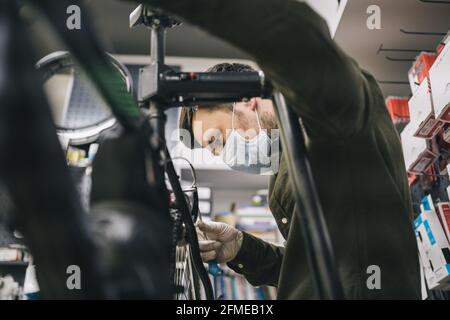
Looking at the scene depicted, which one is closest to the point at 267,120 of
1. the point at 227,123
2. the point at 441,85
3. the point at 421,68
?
the point at 227,123

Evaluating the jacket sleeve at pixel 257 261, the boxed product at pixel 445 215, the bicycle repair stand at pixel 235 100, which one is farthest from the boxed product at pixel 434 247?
the bicycle repair stand at pixel 235 100

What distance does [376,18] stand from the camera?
1.74m

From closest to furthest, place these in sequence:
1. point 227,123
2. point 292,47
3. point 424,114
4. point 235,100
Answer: point 292,47 → point 235,100 → point 227,123 → point 424,114

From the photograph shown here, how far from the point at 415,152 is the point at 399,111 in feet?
1.31

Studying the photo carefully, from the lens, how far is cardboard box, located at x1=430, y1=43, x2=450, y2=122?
1318 millimetres

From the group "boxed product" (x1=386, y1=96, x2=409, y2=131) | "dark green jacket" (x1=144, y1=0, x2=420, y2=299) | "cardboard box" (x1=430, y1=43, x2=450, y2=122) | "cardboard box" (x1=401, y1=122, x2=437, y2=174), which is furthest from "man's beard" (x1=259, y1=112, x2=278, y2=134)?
"boxed product" (x1=386, y1=96, x2=409, y2=131)

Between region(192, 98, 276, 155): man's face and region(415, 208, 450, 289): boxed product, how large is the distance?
0.71 meters

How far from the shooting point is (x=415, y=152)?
1675 mm

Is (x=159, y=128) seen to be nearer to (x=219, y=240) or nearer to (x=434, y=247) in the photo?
(x=219, y=240)

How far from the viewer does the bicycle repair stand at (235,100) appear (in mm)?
499

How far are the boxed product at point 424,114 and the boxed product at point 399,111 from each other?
Answer: 0.40 m

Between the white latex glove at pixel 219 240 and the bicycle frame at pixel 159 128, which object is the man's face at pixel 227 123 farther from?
the bicycle frame at pixel 159 128

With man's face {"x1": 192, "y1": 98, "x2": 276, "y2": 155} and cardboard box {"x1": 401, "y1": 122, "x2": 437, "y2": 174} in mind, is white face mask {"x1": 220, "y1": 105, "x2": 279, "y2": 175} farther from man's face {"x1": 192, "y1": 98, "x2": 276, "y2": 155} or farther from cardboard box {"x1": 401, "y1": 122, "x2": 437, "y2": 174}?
cardboard box {"x1": 401, "y1": 122, "x2": 437, "y2": 174}
